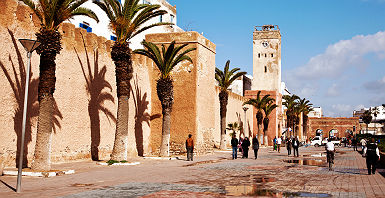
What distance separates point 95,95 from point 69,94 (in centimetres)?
212

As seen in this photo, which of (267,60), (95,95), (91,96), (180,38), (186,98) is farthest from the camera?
(267,60)

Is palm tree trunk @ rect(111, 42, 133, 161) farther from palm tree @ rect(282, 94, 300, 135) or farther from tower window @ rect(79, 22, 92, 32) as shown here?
palm tree @ rect(282, 94, 300, 135)

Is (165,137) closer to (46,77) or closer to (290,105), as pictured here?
(46,77)

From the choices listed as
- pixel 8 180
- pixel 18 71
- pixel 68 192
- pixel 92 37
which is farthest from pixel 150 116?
pixel 68 192

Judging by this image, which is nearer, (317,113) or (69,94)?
(69,94)

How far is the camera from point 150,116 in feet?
86.3

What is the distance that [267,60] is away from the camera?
6956 centimetres

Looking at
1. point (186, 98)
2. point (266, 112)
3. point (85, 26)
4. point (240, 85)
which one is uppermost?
point (240, 85)

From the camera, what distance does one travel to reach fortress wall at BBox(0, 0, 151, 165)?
A: 15234 millimetres

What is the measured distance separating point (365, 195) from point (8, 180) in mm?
9434

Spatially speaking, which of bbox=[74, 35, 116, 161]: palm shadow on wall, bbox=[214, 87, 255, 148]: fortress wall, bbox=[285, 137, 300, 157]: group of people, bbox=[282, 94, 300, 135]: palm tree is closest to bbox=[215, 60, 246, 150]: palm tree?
bbox=[214, 87, 255, 148]: fortress wall

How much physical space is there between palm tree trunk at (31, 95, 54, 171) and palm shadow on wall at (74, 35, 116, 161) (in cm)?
561

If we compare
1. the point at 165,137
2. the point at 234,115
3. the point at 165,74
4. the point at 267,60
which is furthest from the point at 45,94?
the point at 267,60

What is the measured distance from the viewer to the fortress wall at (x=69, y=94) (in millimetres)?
15234
